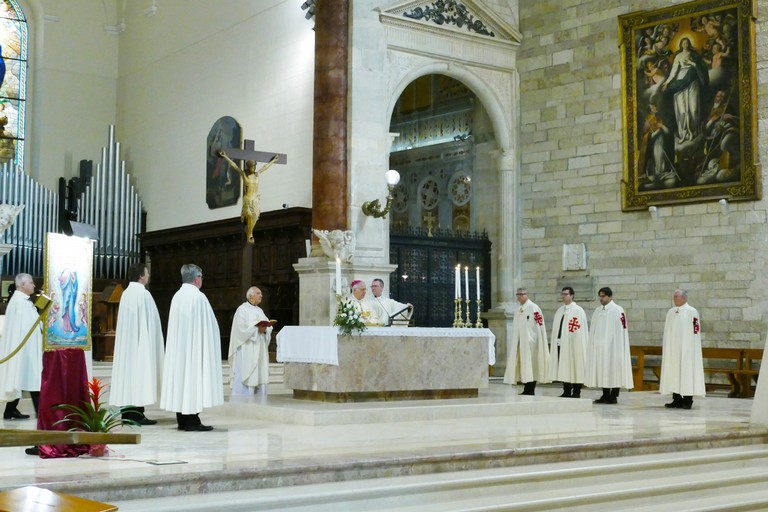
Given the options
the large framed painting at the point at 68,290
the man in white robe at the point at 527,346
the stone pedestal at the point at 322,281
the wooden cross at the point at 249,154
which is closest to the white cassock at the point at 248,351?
the wooden cross at the point at 249,154

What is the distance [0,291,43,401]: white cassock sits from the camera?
9.85 m

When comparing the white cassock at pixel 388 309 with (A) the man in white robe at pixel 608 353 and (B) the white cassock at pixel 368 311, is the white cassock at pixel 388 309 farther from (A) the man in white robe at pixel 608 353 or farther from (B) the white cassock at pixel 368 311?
(A) the man in white robe at pixel 608 353

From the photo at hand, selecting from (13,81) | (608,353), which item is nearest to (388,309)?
(608,353)

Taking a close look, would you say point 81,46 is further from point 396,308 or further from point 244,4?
point 396,308

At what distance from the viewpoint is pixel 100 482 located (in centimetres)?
623

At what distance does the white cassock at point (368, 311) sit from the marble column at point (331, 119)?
161 inches

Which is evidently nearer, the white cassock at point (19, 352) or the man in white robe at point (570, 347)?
the white cassock at point (19, 352)

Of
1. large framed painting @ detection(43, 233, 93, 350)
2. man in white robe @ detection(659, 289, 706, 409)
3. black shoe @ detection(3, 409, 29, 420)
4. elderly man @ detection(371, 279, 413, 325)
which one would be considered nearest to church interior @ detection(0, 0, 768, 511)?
man in white robe @ detection(659, 289, 706, 409)

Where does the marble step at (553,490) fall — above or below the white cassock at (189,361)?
below

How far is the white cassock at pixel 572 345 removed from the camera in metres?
13.8

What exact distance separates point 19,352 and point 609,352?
7279mm

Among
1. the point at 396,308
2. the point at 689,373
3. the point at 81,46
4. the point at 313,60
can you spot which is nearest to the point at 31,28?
the point at 81,46

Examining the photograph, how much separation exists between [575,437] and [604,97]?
30.6 feet

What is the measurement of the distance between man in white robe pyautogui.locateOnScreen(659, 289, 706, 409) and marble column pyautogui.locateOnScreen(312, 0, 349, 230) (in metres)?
5.21
